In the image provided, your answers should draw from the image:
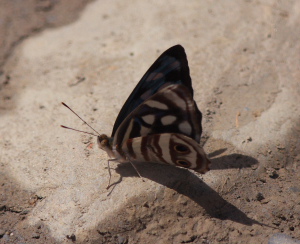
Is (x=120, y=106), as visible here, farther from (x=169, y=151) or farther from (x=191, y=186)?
(x=191, y=186)

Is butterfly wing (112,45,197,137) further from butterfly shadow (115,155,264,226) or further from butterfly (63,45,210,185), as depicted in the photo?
butterfly shadow (115,155,264,226)

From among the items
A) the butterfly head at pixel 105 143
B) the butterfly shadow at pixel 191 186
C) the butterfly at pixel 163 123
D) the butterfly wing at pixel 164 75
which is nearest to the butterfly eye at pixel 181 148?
the butterfly at pixel 163 123

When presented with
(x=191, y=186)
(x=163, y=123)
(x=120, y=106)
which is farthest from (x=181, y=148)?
(x=120, y=106)

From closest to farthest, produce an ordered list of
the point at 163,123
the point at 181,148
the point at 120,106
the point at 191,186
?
the point at 181,148, the point at 163,123, the point at 191,186, the point at 120,106

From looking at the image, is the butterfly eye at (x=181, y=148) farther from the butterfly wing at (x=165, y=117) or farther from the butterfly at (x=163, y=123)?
the butterfly wing at (x=165, y=117)

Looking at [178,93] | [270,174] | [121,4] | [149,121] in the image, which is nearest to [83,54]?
[121,4]

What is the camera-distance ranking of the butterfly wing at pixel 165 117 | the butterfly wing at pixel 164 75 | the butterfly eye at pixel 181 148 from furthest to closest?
the butterfly wing at pixel 164 75
the butterfly eye at pixel 181 148
the butterfly wing at pixel 165 117

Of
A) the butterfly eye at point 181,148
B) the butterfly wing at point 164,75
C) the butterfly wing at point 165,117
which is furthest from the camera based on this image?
the butterfly wing at point 164,75
